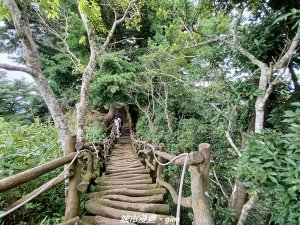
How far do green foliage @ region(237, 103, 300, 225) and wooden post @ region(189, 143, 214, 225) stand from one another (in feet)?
1.17

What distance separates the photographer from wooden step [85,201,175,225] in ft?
9.82

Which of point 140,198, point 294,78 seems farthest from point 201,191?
point 294,78

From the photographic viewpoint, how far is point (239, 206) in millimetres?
3293

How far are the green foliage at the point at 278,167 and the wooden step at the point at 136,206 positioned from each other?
5.71 ft

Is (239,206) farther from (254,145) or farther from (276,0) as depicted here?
(276,0)

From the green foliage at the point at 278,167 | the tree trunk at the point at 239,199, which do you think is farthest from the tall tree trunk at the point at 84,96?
the green foliage at the point at 278,167

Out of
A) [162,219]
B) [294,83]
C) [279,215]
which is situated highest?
[294,83]

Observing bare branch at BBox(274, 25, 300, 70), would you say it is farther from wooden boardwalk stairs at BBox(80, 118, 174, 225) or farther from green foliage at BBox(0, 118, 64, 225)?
green foliage at BBox(0, 118, 64, 225)

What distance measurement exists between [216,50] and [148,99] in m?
7.49

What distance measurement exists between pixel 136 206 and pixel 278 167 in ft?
7.75

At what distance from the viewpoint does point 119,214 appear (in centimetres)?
318

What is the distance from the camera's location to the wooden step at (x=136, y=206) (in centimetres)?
334

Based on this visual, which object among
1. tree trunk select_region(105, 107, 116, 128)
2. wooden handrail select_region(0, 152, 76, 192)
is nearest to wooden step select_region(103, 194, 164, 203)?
wooden handrail select_region(0, 152, 76, 192)

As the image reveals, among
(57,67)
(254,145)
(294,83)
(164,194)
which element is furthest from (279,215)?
(57,67)
